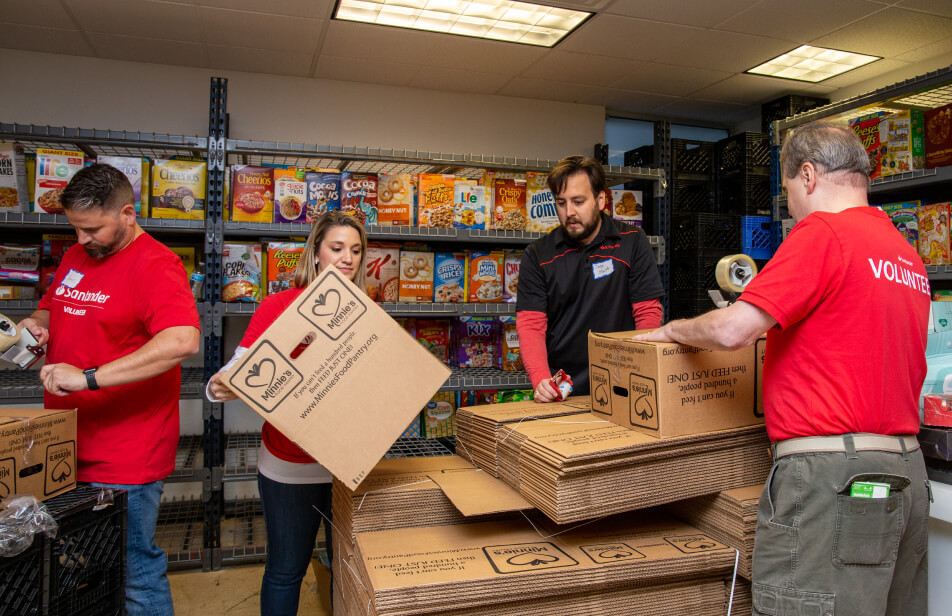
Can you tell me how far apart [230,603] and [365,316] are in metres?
2.29

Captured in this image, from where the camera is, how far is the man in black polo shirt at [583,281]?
2508 millimetres

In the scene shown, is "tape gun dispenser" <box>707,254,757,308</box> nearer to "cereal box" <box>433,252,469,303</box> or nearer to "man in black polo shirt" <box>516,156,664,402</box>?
"man in black polo shirt" <box>516,156,664,402</box>

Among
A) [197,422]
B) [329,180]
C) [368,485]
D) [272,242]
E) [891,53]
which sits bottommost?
[197,422]

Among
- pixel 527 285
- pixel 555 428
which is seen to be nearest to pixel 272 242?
pixel 527 285

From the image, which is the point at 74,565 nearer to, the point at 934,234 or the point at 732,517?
the point at 732,517

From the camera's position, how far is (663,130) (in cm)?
406

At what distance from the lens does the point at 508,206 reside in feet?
12.2

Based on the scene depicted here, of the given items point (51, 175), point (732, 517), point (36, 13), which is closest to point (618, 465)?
point (732, 517)

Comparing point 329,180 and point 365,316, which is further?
point 329,180

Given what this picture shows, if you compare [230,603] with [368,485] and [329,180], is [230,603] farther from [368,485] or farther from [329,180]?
[329,180]

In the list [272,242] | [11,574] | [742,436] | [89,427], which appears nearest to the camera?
[11,574]

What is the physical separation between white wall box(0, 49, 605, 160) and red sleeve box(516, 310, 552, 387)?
2.74 metres

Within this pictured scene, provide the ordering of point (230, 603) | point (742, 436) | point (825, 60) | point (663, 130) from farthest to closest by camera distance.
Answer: point (825, 60)
point (663, 130)
point (230, 603)
point (742, 436)

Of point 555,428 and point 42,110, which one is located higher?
point 42,110
